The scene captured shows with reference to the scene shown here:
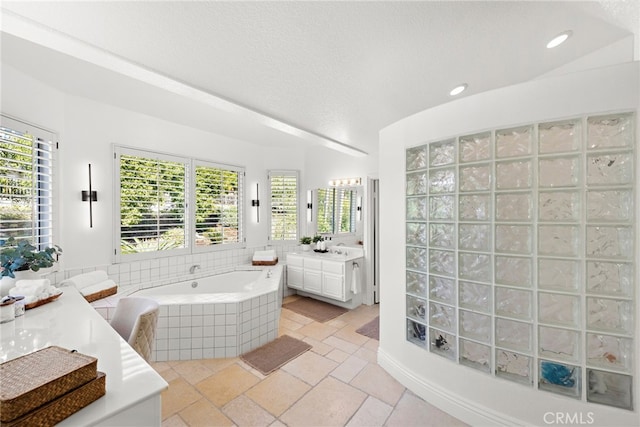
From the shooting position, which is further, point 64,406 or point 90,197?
point 90,197

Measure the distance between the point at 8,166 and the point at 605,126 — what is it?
13.5 ft

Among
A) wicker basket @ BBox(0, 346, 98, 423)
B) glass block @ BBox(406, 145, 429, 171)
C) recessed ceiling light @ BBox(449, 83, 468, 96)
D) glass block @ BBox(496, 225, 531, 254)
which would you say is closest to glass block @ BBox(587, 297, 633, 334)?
glass block @ BBox(496, 225, 531, 254)

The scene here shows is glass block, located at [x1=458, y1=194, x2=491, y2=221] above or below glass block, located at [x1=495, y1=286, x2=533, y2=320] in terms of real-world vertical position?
above

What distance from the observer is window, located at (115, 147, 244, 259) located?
3.17 metres

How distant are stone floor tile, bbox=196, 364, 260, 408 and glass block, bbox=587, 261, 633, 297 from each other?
7.84ft

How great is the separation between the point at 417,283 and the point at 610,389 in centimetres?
112

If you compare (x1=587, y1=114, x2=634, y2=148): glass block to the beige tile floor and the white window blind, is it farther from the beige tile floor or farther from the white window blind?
the white window blind

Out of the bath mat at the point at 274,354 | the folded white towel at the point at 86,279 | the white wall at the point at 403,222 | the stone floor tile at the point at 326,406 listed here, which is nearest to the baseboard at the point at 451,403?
the white wall at the point at 403,222

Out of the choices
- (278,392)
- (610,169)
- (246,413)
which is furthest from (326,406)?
(610,169)

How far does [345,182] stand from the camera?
172 inches

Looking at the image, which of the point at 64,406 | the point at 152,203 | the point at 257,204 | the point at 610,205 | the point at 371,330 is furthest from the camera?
the point at 257,204

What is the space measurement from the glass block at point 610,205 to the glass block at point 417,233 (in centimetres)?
91

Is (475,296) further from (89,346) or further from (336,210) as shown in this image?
(336,210)

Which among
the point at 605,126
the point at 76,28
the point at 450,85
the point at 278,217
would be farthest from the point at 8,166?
the point at 605,126
